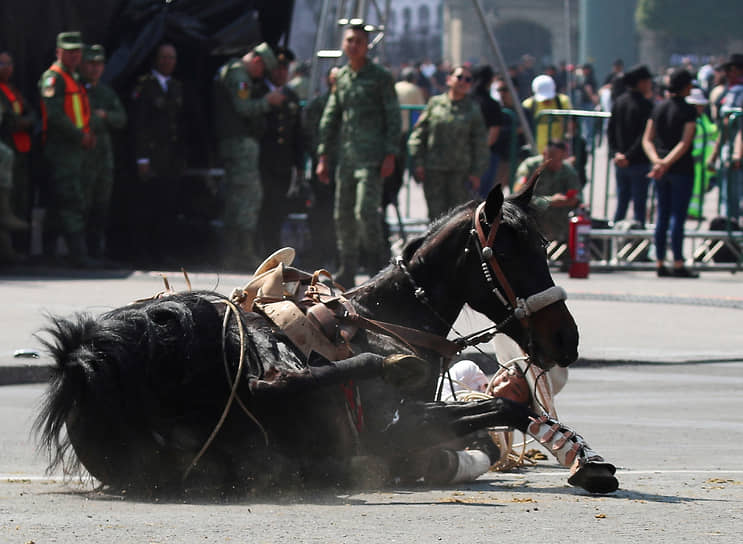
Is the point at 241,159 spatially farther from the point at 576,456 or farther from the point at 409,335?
the point at 576,456

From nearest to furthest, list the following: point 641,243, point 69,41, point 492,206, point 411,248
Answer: point 492,206 < point 411,248 < point 69,41 < point 641,243

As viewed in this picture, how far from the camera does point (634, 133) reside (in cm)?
1803

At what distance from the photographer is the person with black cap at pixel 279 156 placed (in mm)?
16422

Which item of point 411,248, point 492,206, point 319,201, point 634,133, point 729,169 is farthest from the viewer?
point 634,133

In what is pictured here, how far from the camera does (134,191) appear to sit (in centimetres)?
1661

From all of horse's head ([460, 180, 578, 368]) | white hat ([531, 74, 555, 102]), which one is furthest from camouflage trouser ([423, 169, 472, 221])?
horse's head ([460, 180, 578, 368])

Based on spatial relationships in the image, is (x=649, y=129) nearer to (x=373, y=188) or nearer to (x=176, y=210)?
(x=373, y=188)

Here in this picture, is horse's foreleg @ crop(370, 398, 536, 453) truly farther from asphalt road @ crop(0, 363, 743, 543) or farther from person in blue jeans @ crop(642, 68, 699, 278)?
person in blue jeans @ crop(642, 68, 699, 278)

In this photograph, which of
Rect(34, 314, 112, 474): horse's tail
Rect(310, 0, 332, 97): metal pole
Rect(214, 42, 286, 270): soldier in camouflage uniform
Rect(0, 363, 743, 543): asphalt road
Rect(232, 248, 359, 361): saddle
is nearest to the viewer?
Rect(0, 363, 743, 543): asphalt road

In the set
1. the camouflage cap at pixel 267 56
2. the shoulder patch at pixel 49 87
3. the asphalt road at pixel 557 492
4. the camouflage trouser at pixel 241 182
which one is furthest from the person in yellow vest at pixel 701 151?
the shoulder patch at pixel 49 87

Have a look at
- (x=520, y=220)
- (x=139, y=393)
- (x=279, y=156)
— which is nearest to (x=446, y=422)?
(x=520, y=220)

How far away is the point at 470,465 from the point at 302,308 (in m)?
1.01

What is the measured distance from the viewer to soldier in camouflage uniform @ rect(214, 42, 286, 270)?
1598cm

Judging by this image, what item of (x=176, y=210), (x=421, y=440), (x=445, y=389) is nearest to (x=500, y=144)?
(x=176, y=210)
